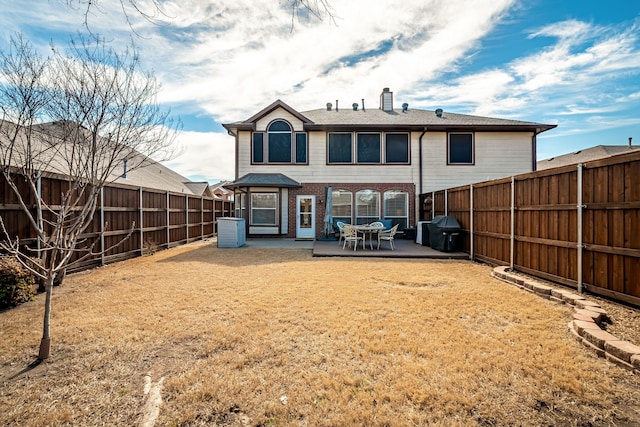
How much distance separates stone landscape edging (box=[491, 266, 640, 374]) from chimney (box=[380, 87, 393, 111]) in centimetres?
1372

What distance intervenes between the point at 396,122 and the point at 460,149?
3.56 metres

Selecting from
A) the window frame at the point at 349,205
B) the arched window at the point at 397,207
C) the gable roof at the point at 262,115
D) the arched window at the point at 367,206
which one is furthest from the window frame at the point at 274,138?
the arched window at the point at 397,207

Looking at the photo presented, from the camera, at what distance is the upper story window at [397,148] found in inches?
559

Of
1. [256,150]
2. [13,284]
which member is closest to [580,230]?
[13,284]

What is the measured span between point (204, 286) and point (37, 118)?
13.2 ft

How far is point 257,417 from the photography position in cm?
205

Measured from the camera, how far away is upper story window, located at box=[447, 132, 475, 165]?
47.0 feet

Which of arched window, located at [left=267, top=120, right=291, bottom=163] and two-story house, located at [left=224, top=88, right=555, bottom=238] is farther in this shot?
arched window, located at [left=267, top=120, right=291, bottom=163]

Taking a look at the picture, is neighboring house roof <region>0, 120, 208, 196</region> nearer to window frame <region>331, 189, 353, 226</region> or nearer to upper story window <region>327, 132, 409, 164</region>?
window frame <region>331, 189, 353, 226</region>

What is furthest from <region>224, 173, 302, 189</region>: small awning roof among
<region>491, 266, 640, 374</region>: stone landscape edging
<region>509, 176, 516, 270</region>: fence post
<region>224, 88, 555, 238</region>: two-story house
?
<region>491, 266, 640, 374</region>: stone landscape edging

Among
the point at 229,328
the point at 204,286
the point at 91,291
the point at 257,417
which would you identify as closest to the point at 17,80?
the point at 91,291

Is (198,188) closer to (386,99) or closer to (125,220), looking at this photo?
(386,99)

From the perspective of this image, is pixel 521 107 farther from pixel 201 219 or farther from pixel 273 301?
pixel 201 219

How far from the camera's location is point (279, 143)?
46.6 ft
